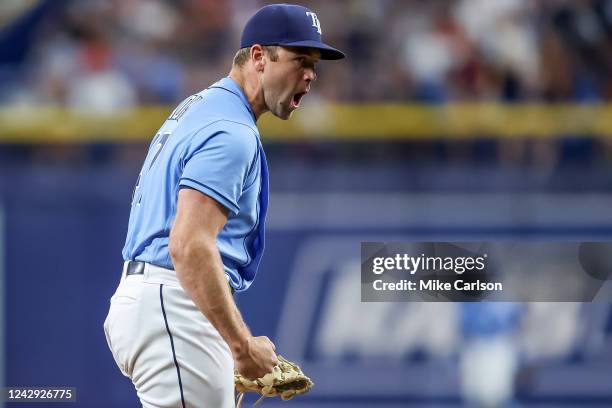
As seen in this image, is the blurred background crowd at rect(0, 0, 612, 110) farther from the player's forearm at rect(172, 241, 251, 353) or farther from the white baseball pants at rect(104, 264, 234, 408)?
the player's forearm at rect(172, 241, 251, 353)

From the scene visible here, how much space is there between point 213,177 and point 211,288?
0.26 meters

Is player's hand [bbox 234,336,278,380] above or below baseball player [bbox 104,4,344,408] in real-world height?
below

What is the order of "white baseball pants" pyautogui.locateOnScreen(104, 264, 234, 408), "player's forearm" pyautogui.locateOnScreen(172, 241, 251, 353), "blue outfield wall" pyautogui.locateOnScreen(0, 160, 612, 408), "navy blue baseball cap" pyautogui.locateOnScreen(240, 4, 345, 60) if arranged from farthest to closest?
"blue outfield wall" pyautogui.locateOnScreen(0, 160, 612, 408) < "navy blue baseball cap" pyautogui.locateOnScreen(240, 4, 345, 60) < "white baseball pants" pyautogui.locateOnScreen(104, 264, 234, 408) < "player's forearm" pyautogui.locateOnScreen(172, 241, 251, 353)

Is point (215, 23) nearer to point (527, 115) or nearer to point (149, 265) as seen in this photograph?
point (527, 115)

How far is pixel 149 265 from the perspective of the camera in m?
2.69

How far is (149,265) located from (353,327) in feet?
9.55

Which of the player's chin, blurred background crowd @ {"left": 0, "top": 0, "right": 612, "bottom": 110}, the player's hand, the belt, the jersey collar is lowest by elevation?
the player's hand

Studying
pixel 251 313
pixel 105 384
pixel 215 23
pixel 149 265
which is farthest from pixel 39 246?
pixel 149 265

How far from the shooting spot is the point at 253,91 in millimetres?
2857

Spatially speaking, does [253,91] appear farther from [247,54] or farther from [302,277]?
[302,277]

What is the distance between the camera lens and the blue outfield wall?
211 inches

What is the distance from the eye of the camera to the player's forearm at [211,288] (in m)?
2.46

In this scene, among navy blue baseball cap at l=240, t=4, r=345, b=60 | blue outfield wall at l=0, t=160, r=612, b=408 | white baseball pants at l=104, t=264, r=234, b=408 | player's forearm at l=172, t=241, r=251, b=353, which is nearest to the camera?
player's forearm at l=172, t=241, r=251, b=353

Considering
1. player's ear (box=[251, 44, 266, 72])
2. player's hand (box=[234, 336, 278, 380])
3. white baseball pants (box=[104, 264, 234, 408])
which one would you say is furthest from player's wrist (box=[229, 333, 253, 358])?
player's ear (box=[251, 44, 266, 72])
